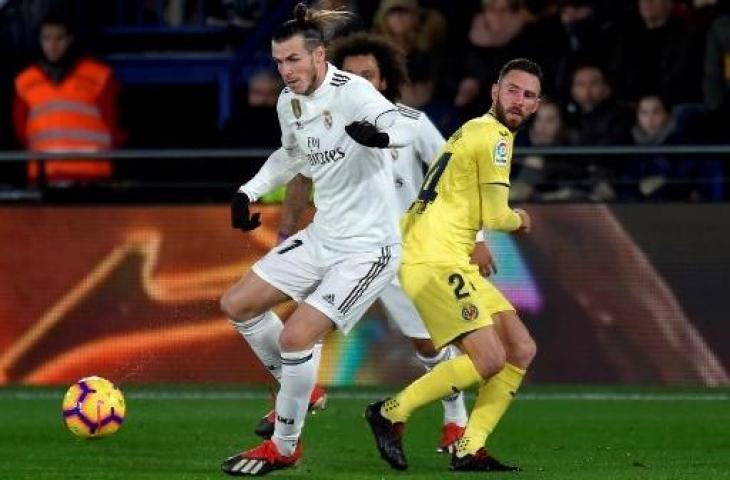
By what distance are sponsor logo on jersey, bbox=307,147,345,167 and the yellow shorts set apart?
0.62 meters

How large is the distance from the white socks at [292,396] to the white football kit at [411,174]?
1506 mm

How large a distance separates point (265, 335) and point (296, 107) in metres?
1.06

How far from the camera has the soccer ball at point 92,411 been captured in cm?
927

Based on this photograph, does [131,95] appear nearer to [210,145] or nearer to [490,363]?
[210,145]

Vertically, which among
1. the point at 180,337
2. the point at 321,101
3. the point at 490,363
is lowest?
the point at 180,337

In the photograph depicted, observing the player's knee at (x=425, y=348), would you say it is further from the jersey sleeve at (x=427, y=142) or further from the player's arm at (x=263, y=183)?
the player's arm at (x=263, y=183)

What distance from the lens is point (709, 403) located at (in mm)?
11570

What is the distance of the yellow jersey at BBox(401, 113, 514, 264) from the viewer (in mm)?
8562

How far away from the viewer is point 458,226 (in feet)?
28.5

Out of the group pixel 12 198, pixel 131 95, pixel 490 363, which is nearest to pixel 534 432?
pixel 490 363

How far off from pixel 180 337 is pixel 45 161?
61.2 inches

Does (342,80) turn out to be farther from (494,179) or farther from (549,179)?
(549,179)

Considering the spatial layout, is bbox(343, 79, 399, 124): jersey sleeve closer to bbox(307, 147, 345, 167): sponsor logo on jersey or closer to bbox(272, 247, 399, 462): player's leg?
bbox(307, 147, 345, 167): sponsor logo on jersey

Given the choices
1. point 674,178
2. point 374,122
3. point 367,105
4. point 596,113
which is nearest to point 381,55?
point 367,105
